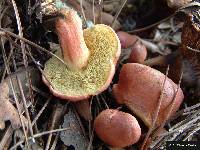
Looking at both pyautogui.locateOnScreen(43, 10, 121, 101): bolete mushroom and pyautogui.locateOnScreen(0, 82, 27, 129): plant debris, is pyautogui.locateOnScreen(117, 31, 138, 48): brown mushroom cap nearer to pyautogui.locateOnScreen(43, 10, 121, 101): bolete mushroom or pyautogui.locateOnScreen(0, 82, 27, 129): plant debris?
pyautogui.locateOnScreen(43, 10, 121, 101): bolete mushroom

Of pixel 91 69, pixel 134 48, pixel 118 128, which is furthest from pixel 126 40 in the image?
pixel 118 128

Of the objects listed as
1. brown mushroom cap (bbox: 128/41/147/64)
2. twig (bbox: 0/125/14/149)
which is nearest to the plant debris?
twig (bbox: 0/125/14/149)

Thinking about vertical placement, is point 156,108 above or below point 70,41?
below

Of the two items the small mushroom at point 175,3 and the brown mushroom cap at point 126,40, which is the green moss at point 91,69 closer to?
the brown mushroom cap at point 126,40

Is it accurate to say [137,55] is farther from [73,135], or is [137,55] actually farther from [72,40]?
[73,135]

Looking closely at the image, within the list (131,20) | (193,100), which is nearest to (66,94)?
(193,100)

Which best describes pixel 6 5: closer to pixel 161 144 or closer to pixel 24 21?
pixel 24 21

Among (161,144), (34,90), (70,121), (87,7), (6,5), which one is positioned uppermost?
(6,5)
